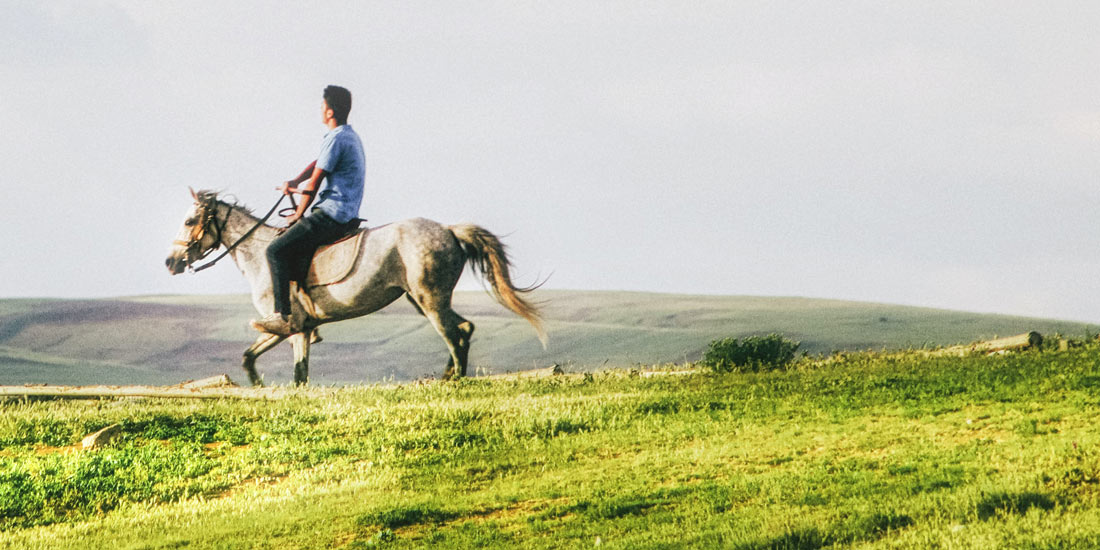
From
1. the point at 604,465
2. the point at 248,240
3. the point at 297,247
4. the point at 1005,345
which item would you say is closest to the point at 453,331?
the point at 297,247

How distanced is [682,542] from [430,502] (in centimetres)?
308

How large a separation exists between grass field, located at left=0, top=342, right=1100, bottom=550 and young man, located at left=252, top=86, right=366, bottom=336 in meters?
2.04

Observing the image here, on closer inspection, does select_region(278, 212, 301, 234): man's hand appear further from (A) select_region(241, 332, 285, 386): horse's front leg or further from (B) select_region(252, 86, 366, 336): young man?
(A) select_region(241, 332, 285, 386): horse's front leg

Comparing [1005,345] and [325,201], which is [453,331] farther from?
[1005,345]

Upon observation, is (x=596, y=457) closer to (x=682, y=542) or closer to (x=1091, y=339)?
(x=682, y=542)

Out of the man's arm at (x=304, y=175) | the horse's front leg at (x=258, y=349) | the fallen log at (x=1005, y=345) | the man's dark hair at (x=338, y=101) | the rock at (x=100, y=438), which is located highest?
the man's dark hair at (x=338, y=101)

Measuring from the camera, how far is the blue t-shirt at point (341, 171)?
1791cm

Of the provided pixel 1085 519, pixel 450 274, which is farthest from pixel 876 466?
pixel 450 274

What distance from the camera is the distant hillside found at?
31125 millimetres

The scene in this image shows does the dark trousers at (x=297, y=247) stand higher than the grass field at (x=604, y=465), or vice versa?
the dark trousers at (x=297, y=247)

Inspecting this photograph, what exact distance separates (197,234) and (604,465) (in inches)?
407

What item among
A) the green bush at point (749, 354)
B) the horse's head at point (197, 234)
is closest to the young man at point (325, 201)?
→ the horse's head at point (197, 234)

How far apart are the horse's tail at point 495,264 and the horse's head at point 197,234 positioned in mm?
4203

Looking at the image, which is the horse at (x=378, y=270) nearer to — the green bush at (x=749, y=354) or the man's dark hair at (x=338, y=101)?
the man's dark hair at (x=338, y=101)
